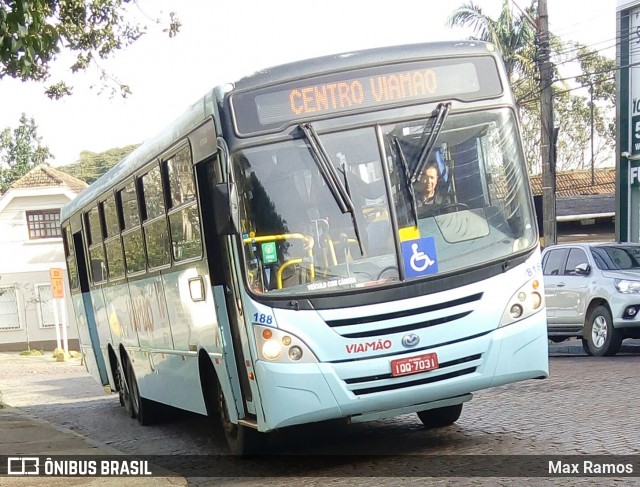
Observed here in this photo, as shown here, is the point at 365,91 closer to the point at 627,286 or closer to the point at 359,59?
the point at 359,59

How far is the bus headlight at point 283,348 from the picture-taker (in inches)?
303

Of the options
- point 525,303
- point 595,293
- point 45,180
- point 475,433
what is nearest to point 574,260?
point 595,293

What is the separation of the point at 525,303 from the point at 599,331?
8622 millimetres

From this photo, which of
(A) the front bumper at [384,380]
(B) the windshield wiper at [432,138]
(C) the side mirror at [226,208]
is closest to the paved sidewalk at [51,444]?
(A) the front bumper at [384,380]

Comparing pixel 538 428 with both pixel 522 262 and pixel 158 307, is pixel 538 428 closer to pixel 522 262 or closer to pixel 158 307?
pixel 522 262

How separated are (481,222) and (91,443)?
591 centimetres

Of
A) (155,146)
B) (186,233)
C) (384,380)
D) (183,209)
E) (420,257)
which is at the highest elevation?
(155,146)

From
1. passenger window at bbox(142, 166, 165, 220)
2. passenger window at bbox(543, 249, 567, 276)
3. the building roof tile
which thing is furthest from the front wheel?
the building roof tile

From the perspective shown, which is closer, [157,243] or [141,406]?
[157,243]

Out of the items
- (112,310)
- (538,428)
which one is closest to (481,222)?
(538,428)

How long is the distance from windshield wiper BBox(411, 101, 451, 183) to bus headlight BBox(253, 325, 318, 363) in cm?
155

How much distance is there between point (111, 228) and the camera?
1349 cm

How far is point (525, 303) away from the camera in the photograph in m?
8.18

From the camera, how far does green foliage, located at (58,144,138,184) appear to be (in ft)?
223
